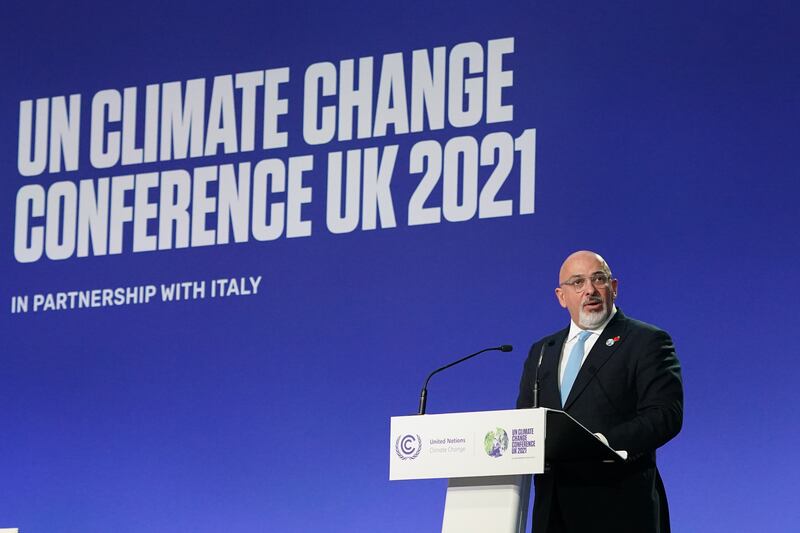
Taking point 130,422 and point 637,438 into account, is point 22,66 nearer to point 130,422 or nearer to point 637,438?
point 130,422

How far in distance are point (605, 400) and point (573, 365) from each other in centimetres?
20

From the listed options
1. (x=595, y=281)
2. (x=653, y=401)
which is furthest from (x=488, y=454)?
(x=595, y=281)

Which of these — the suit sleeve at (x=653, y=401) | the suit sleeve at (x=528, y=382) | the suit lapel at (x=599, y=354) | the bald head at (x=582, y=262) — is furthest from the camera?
the bald head at (x=582, y=262)

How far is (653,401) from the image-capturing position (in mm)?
4262

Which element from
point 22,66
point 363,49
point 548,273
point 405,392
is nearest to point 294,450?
point 405,392

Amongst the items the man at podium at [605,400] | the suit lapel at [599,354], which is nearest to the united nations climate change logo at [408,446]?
the man at podium at [605,400]

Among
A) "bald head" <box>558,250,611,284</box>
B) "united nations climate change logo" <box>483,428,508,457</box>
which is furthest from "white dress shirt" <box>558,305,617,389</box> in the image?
"united nations climate change logo" <box>483,428,508,457</box>

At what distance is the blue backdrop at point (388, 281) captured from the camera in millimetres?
5641

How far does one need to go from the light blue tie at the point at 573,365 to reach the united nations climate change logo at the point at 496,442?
1.81 ft

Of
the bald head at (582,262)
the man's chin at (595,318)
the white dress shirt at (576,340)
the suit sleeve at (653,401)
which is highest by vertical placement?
the bald head at (582,262)

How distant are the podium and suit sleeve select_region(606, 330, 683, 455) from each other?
0.14m

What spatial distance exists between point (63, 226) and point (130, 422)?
1002 millimetres

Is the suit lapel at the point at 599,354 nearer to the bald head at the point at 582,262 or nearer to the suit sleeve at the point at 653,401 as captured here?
the suit sleeve at the point at 653,401

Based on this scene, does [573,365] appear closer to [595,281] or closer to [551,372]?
[551,372]
